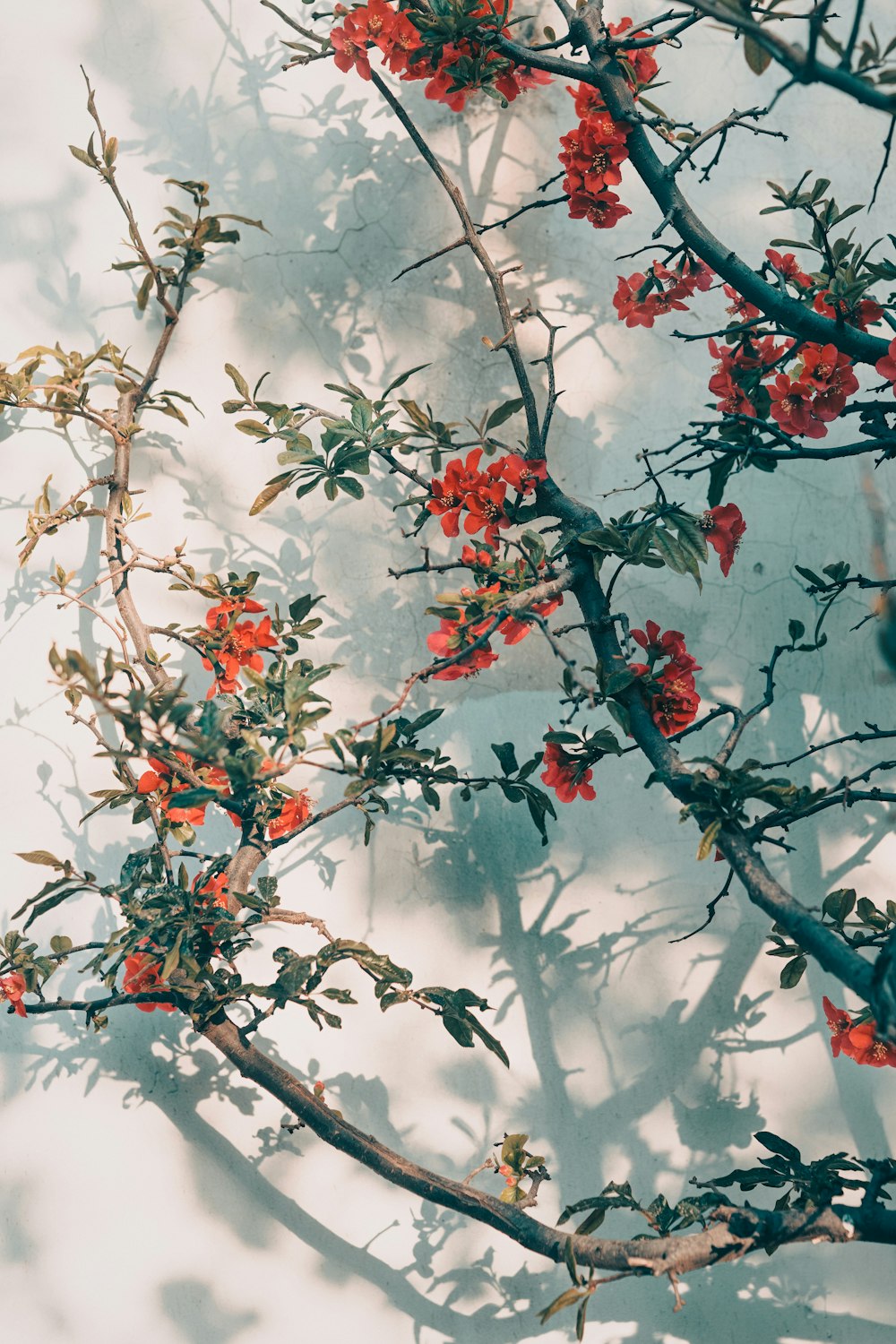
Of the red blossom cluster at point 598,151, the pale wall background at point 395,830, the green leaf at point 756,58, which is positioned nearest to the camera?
the green leaf at point 756,58

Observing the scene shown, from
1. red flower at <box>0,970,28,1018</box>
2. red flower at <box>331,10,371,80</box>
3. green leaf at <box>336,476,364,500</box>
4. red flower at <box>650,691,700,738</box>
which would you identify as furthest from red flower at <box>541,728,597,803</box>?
red flower at <box>331,10,371,80</box>

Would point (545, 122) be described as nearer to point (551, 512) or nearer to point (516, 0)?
point (516, 0)

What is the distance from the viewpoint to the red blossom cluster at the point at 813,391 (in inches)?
43.6

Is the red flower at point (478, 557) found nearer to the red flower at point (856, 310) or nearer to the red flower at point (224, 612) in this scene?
the red flower at point (224, 612)

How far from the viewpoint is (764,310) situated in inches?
42.4

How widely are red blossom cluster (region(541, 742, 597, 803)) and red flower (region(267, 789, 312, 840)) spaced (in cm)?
31

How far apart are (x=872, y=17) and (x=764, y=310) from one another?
0.88 meters

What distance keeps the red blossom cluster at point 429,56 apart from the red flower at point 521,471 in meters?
0.44

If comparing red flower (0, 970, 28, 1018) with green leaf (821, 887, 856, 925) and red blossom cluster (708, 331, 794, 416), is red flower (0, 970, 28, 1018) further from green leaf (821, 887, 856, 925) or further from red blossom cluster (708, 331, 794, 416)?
red blossom cluster (708, 331, 794, 416)

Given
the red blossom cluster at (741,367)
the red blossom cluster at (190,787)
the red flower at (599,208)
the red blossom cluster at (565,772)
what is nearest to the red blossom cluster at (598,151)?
the red flower at (599,208)

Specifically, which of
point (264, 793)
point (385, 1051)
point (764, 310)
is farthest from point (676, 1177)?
point (764, 310)

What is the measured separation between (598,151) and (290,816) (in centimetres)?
87

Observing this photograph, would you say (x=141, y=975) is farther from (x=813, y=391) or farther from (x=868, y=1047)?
(x=813, y=391)

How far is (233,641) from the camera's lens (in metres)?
1.31
